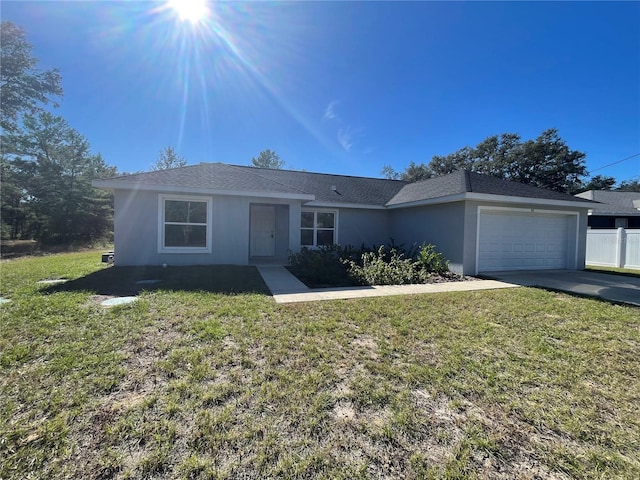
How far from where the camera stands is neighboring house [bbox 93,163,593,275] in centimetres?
911

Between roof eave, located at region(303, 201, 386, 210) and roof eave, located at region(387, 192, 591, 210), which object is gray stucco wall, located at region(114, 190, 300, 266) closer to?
roof eave, located at region(303, 201, 386, 210)

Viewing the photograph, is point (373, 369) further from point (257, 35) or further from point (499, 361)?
point (257, 35)

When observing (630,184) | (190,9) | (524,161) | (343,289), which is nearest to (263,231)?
(343,289)

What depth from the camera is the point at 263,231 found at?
42.7 ft

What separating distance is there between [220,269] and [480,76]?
13673 millimetres

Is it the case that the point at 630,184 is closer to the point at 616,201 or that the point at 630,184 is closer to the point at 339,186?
the point at 616,201

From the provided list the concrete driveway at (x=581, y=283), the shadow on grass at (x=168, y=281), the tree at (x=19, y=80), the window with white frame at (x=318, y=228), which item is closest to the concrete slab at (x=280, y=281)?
the shadow on grass at (x=168, y=281)

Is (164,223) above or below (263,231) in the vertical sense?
above

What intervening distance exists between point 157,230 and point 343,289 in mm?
6588

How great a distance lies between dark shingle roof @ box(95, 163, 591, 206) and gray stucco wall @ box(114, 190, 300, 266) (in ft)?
1.50

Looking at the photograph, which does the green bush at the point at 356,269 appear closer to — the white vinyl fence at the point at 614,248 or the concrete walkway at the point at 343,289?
the concrete walkway at the point at 343,289

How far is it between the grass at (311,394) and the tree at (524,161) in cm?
3441

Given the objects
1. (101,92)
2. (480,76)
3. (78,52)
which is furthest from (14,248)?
(480,76)

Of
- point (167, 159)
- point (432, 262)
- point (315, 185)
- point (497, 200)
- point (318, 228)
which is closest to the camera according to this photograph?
point (497, 200)
